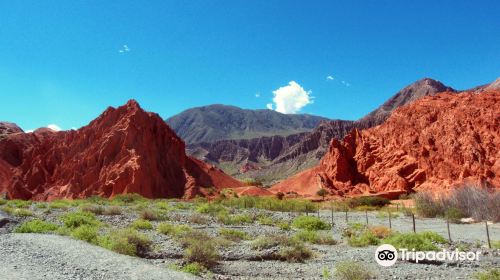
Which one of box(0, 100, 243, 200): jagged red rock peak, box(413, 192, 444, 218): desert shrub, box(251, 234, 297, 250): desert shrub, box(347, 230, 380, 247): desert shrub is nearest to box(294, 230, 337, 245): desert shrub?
box(347, 230, 380, 247): desert shrub

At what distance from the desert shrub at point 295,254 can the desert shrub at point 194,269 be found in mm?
3191

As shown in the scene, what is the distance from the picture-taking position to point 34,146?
228 ft

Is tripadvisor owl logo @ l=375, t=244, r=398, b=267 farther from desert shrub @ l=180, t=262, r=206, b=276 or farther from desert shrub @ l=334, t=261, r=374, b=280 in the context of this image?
desert shrub @ l=180, t=262, r=206, b=276

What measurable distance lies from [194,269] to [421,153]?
49.3 metres

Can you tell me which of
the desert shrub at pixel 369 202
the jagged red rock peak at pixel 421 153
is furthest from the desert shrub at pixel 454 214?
the jagged red rock peak at pixel 421 153

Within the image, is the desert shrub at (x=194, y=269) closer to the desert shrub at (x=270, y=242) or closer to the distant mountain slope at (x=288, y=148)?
the desert shrub at (x=270, y=242)

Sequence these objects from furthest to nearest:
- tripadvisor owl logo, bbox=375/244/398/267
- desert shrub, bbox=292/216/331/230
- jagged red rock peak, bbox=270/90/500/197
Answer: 1. jagged red rock peak, bbox=270/90/500/197
2. desert shrub, bbox=292/216/331/230
3. tripadvisor owl logo, bbox=375/244/398/267

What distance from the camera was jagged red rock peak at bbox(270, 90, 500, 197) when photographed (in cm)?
5009

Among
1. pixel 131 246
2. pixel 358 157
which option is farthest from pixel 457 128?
pixel 131 246

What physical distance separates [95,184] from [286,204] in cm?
2707

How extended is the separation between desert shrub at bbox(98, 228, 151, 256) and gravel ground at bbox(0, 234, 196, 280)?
899 millimetres

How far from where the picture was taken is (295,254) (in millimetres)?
14797

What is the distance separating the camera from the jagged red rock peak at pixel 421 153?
164 ft

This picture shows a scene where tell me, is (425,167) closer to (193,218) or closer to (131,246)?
(193,218)
